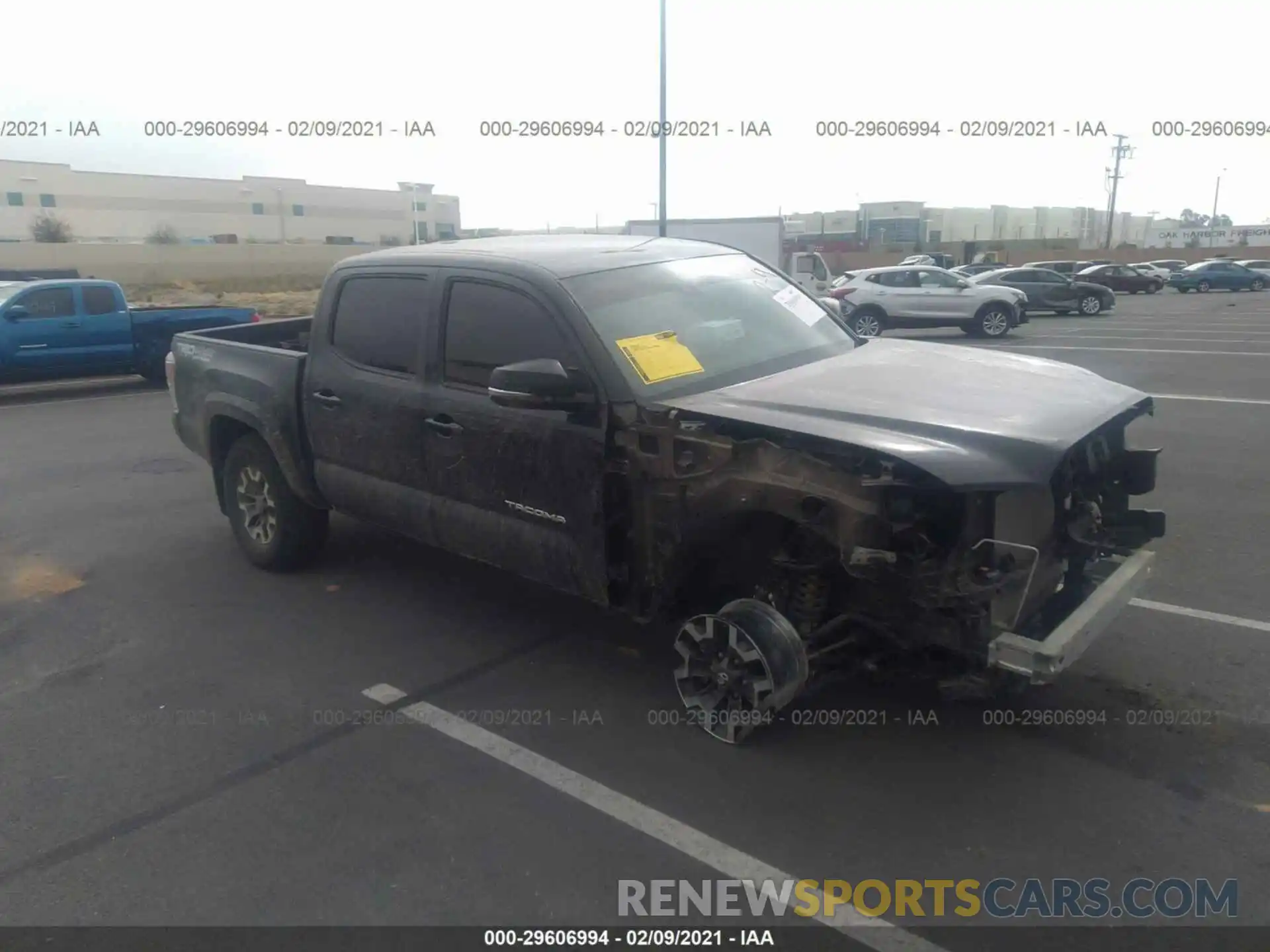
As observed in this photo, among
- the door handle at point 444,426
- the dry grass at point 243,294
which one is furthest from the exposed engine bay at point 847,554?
the dry grass at point 243,294

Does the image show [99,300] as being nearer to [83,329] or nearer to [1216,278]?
[83,329]

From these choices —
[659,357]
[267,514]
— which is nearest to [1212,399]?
[659,357]

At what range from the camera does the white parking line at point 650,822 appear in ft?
9.55

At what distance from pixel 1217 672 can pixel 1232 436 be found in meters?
6.17

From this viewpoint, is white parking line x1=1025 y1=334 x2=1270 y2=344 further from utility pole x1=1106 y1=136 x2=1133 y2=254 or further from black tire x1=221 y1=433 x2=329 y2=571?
utility pole x1=1106 y1=136 x2=1133 y2=254

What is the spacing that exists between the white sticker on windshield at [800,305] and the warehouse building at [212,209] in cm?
6719

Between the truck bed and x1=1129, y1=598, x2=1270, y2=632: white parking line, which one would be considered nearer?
x1=1129, y1=598, x2=1270, y2=632: white parking line

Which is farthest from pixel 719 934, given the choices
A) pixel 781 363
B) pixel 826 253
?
pixel 826 253

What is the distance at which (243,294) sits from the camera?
43750mm

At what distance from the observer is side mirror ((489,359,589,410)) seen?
396cm

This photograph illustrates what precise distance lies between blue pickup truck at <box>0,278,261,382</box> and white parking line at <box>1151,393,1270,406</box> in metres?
12.7

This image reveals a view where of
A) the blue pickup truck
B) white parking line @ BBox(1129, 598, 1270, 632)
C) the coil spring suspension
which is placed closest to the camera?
the coil spring suspension

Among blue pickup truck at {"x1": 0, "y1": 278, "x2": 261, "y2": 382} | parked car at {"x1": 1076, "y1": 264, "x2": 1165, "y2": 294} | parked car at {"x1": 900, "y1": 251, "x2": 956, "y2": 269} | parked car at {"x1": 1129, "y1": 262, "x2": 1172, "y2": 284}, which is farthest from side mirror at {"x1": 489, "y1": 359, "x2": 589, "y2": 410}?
parked car at {"x1": 1129, "y1": 262, "x2": 1172, "y2": 284}

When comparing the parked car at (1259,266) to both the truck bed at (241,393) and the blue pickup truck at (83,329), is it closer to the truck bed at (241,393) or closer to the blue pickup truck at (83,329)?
the blue pickup truck at (83,329)
